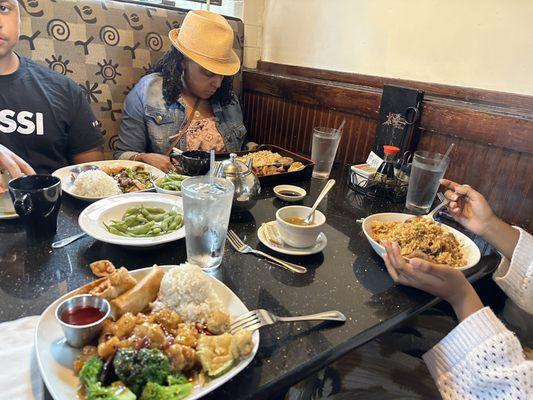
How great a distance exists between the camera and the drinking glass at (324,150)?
1.65m

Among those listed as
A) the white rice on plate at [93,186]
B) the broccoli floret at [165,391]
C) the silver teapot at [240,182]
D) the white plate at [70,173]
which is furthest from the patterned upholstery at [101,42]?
the broccoli floret at [165,391]

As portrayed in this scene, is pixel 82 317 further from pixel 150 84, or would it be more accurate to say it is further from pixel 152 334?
pixel 150 84

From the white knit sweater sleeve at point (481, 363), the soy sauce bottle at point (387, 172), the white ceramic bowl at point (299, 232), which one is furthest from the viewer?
the soy sauce bottle at point (387, 172)

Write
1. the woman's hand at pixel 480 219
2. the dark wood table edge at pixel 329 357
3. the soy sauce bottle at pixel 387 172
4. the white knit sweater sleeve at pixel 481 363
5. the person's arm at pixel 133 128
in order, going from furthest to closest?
the person's arm at pixel 133 128 → the soy sauce bottle at pixel 387 172 → the woman's hand at pixel 480 219 → the white knit sweater sleeve at pixel 481 363 → the dark wood table edge at pixel 329 357

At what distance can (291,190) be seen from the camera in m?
1.42

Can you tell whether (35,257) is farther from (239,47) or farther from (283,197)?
(239,47)

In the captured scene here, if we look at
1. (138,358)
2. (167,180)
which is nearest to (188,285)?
(138,358)

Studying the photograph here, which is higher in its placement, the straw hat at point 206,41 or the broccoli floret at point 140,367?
the straw hat at point 206,41

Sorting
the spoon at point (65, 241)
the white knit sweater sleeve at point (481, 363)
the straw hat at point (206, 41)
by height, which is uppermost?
the straw hat at point (206, 41)

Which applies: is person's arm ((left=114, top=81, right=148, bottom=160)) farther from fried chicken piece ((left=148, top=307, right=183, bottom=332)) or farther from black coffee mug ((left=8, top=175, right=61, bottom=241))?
fried chicken piece ((left=148, top=307, right=183, bottom=332))

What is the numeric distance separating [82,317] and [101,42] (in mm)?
1842

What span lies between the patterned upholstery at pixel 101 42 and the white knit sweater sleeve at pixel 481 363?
2.05 meters

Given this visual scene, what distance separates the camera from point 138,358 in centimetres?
55

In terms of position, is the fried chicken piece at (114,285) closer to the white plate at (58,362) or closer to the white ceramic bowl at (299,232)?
the white plate at (58,362)
